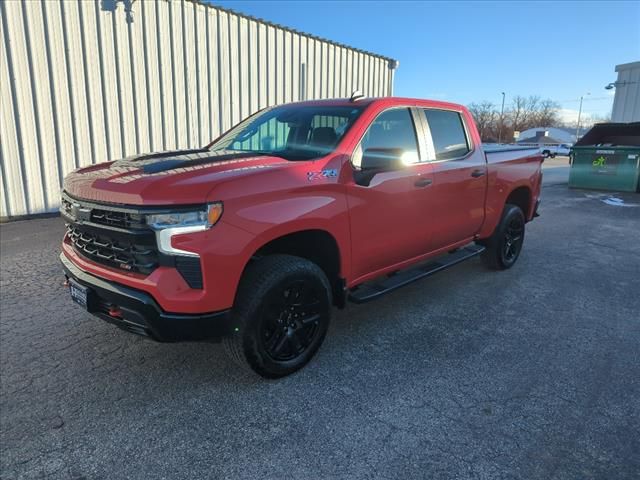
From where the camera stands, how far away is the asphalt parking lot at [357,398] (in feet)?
7.43

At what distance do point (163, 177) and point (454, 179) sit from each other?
2.71m

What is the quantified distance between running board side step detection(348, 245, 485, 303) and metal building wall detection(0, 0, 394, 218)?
697 centimetres

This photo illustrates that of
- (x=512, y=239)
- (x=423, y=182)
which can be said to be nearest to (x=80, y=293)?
(x=423, y=182)

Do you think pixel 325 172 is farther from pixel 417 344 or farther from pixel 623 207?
pixel 623 207

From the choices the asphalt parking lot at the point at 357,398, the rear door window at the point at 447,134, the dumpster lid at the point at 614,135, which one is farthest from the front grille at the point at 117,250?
the dumpster lid at the point at 614,135

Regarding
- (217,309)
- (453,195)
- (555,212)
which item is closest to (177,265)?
(217,309)

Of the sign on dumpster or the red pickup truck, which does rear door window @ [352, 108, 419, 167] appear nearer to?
the red pickup truck

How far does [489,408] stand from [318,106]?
107 inches

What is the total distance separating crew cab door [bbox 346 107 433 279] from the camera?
3.28 metres

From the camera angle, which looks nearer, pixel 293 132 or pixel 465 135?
pixel 293 132

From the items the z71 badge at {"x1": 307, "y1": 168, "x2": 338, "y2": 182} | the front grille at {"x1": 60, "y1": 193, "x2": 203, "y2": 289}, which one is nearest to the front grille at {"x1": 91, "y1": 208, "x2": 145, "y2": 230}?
the front grille at {"x1": 60, "y1": 193, "x2": 203, "y2": 289}

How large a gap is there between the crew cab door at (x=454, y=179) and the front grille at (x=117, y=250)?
246 cm

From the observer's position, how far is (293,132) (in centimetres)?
375

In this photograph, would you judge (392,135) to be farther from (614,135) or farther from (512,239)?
(614,135)
